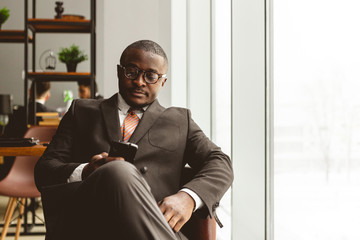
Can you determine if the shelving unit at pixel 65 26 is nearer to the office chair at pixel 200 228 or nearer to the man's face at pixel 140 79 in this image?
the man's face at pixel 140 79

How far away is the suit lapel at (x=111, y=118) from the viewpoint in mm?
1699

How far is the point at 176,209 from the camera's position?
4.46 ft

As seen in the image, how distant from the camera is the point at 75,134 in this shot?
69.4 inches

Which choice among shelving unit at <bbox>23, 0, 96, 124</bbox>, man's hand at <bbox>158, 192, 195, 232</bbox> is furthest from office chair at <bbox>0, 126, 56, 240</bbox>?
man's hand at <bbox>158, 192, 195, 232</bbox>

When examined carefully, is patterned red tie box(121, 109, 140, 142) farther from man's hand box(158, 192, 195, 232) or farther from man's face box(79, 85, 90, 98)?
man's face box(79, 85, 90, 98)

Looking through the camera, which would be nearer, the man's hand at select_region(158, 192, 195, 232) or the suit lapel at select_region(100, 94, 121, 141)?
the man's hand at select_region(158, 192, 195, 232)

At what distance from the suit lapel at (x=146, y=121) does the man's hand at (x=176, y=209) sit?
378 mm

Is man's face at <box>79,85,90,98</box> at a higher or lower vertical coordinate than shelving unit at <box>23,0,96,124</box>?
lower

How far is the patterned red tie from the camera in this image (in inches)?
69.0

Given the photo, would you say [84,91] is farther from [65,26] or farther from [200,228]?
[200,228]

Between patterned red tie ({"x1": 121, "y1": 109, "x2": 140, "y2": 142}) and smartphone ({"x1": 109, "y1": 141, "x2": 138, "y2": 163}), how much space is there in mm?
324

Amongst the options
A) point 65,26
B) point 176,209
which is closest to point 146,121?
point 176,209
